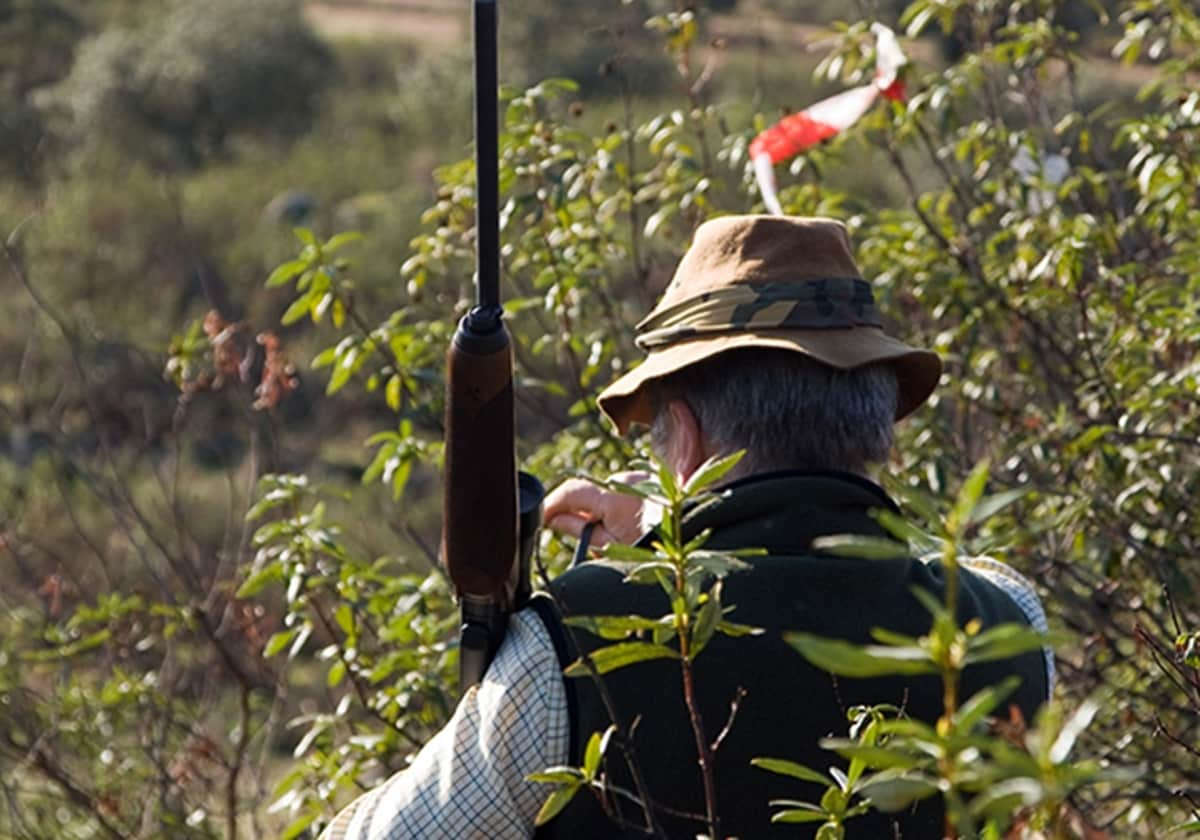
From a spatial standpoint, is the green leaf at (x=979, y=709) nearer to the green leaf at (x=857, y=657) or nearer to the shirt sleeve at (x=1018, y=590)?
the green leaf at (x=857, y=657)

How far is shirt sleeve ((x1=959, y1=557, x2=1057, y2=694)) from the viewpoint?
2.49 metres

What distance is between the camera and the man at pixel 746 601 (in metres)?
2.12

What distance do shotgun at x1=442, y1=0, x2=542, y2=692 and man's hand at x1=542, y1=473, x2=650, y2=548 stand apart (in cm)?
42

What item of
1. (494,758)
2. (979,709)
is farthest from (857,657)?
(494,758)

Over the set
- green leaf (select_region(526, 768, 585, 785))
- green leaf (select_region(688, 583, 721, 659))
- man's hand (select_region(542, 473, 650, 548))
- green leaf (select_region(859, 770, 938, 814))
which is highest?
green leaf (select_region(859, 770, 938, 814))

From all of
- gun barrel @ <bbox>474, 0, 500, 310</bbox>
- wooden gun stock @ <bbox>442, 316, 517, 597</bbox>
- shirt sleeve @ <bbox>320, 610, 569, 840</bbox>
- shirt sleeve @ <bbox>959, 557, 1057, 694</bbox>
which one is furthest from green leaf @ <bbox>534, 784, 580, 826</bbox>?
shirt sleeve @ <bbox>959, 557, 1057, 694</bbox>

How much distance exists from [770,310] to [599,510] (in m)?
0.41

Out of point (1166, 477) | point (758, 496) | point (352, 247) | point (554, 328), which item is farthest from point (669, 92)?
point (758, 496)

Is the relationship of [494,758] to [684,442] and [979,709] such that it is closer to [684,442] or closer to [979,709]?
[684,442]

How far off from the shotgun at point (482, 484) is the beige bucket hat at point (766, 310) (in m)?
0.29

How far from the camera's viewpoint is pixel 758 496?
224 centimetres

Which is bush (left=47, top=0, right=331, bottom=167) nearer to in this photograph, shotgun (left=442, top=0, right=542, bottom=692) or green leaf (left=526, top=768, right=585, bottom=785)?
shotgun (left=442, top=0, right=542, bottom=692)

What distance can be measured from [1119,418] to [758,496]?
201cm

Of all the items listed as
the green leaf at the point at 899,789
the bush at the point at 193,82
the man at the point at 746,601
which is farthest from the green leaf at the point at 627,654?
the bush at the point at 193,82
